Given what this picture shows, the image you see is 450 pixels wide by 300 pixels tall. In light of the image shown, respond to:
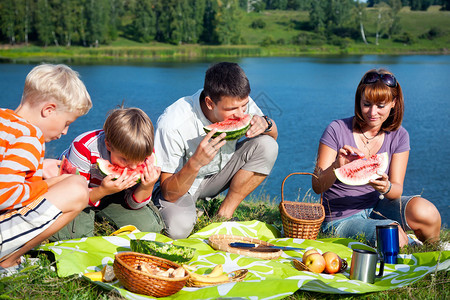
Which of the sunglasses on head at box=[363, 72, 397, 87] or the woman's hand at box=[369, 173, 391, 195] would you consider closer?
the woman's hand at box=[369, 173, 391, 195]

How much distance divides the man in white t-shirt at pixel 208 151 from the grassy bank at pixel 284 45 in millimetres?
45513

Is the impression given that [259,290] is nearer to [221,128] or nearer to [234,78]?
[221,128]

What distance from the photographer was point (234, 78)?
4.23m

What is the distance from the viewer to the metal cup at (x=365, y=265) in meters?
3.30

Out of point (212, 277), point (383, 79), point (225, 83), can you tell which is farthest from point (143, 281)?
point (383, 79)

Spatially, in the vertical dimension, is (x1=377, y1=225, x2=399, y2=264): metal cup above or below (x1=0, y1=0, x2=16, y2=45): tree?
below

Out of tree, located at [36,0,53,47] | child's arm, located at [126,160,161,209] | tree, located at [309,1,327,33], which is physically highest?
tree, located at [309,1,327,33]

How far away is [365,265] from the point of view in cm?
333

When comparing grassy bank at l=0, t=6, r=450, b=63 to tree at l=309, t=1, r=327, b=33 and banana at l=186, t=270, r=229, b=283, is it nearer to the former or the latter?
tree at l=309, t=1, r=327, b=33

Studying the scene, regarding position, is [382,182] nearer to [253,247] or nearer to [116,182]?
[253,247]

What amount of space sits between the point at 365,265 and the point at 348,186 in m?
1.46

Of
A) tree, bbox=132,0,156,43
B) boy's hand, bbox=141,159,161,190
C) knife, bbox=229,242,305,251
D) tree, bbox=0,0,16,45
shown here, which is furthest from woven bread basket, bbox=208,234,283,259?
tree, bbox=132,0,156,43

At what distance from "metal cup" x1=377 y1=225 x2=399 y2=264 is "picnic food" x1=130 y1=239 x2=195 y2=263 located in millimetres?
1582

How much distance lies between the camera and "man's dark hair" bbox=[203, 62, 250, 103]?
13.8ft
